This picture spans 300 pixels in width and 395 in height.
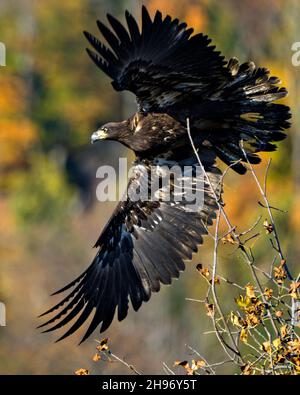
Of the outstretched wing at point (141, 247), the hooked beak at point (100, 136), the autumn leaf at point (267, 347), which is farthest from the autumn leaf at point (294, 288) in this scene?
the hooked beak at point (100, 136)

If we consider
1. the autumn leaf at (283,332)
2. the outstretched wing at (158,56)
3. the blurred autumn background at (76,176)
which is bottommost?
the autumn leaf at (283,332)

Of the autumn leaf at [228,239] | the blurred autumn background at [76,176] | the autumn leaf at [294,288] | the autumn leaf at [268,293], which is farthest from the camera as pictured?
the blurred autumn background at [76,176]

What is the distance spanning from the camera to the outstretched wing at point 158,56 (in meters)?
8.47

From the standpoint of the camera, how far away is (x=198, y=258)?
77.9ft

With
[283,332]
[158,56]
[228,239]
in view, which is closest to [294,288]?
[283,332]

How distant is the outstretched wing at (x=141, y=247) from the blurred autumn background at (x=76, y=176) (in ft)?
1.56

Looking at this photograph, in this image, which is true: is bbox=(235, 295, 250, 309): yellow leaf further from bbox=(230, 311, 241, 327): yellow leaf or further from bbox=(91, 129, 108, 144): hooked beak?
bbox=(91, 129, 108, 144): hooked beak

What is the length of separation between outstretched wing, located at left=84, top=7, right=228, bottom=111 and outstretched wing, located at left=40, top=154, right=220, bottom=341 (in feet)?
3.84

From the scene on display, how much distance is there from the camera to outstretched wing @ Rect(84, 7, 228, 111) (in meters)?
8.47

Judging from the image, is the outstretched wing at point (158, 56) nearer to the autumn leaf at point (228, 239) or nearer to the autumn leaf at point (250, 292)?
the autumn leaf at point (228, 239)
